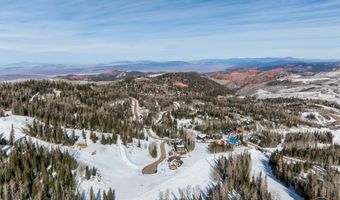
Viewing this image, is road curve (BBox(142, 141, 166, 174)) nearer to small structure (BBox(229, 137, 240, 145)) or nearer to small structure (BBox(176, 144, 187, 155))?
small structure (BBox(176, 144, 187, 155))

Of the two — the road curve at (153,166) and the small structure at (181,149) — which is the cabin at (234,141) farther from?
the road curve at (153,166)

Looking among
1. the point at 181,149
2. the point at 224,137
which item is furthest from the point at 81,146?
the point at 224,137

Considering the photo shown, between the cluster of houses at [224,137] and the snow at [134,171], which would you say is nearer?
the snow at [134,171]

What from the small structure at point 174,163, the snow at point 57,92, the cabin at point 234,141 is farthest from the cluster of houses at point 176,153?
the snow at point 57,92

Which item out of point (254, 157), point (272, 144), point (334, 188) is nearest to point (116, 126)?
point (254, 157)

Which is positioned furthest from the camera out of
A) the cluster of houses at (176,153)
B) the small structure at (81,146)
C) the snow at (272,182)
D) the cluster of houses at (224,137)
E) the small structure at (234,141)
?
the cluster of houses at (224,137)

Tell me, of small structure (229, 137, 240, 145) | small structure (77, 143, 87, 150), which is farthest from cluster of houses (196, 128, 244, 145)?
small structure (77, 143, 87, 150)

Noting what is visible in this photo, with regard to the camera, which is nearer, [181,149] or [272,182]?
[272,182]

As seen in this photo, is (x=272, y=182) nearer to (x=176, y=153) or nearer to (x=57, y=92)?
(x=176, y=153)

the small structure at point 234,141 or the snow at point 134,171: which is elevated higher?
the snow at point 134,171
